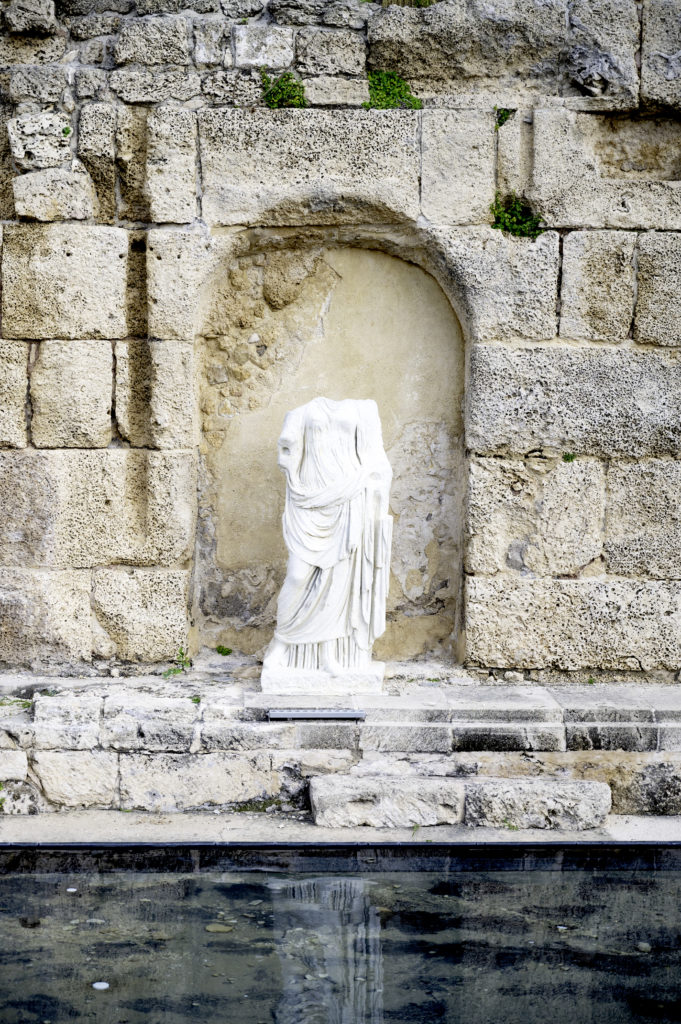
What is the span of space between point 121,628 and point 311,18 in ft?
10.8

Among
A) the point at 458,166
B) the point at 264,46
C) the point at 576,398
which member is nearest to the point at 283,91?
the point at 264,46

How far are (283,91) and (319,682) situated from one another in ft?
9.76

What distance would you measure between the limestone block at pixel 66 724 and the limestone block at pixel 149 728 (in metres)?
0.05

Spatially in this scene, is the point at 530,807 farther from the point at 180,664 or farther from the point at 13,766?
the point at 13,766

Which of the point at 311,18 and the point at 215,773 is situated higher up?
the point at 311,18

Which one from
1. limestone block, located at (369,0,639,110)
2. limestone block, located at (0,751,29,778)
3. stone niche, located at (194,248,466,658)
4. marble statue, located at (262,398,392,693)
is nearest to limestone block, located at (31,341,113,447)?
stone niche, located at (194,248,466,658)

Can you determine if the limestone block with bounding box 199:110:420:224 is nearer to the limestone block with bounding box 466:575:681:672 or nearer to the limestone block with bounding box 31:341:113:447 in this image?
the limestone block with bounding box 31:341:113:447

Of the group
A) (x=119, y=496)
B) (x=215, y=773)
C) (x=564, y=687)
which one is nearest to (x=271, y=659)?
(x=215, y=773)

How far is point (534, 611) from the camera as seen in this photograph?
575 centimetres

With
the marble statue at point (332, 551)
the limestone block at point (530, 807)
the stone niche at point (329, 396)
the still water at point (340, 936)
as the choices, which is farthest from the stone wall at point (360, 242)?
the still water at point (340, 936)

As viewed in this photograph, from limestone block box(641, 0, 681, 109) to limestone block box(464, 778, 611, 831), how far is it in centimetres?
349

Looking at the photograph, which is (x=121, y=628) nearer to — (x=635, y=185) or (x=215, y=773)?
(x=215, y=773)

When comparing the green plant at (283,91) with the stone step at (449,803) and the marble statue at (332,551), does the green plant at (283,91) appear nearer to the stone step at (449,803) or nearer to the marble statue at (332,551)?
the marble statue at (332,551)

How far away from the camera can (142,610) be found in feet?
18.8
